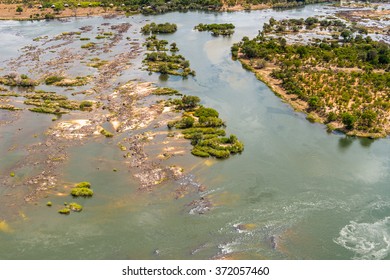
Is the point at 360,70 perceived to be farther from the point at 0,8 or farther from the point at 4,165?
the point at 0,8

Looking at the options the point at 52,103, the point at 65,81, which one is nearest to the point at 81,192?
the point at 52,103

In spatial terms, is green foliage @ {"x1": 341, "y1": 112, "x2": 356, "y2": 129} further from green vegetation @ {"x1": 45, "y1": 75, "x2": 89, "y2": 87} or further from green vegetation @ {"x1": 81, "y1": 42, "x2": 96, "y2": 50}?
green vegetation @ {"x1": 81, "y1": 42, "x2": 96, "y2": 50}

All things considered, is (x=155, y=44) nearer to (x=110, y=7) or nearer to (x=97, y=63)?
(x=97, y=63)

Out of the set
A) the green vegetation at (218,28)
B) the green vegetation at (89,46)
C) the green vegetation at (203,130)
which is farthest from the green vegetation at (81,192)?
the green vegetation at (218,28)

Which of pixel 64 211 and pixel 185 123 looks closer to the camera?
pixel 64 211

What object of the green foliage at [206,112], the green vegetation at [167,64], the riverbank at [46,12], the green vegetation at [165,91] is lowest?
the green foliage at [206,112]

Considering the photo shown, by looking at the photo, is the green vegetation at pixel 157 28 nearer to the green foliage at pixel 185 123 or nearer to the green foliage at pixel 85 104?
the green foliage at pixel 85 104

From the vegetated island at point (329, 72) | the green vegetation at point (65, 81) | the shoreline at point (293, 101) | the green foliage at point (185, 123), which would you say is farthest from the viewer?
the green vegetation at point (65, 81)
